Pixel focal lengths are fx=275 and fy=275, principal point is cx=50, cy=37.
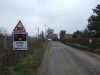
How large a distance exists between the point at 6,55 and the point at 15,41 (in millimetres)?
1660

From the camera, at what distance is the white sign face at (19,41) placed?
16812mm

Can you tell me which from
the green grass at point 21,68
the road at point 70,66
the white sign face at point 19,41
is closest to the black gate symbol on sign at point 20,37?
the white sign face at point 19,41

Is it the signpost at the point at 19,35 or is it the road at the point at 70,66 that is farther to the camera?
the signpost at the point at 19,35

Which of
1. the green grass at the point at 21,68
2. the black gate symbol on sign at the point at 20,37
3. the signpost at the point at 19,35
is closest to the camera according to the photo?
the green grass at the point at 21,68

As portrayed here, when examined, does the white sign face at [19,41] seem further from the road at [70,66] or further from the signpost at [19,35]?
the road at [70,66]

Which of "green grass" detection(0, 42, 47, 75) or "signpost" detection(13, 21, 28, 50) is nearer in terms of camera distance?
"green grass" detection(0, 42, 47, 75)

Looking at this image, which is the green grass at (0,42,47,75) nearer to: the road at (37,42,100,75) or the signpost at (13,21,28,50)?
the road at (37,42,100,75)

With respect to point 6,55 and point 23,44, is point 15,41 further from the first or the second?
point 6,55

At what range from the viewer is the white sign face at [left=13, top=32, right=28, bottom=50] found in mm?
16812

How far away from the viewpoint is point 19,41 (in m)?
17.0

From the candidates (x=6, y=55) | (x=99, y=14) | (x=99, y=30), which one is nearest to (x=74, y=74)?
(x=6, y=55)

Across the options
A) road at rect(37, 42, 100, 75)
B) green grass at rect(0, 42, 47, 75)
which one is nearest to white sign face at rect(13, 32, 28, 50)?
green grass at rect(0, 42, 47, 75)

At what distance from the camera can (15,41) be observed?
16.9 metres

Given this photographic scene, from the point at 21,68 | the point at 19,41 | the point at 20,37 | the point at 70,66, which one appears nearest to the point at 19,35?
the point at 20,37
